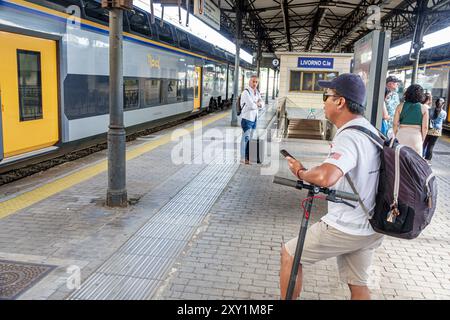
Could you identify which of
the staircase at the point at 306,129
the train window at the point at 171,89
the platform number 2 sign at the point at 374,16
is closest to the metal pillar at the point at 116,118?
the train window at the point at 171,89

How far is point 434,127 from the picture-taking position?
9.38 meters

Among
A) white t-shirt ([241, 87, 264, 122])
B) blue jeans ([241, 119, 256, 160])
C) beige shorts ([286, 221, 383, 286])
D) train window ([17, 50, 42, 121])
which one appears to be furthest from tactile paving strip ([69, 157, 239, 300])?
train window ([17, 50, 42, 121])

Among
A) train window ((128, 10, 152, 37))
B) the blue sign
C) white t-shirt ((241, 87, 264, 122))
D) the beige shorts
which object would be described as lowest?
the beige shorts

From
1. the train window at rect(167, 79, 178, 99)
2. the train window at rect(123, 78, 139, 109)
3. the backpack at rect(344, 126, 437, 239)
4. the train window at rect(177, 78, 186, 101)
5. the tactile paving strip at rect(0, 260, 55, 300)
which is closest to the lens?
the backpack at rect(344, 126, 437, 239)

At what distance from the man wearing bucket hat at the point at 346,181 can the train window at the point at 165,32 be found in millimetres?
10099

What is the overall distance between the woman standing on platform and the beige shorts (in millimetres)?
3925

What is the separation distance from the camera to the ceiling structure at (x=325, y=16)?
1616 centimetres

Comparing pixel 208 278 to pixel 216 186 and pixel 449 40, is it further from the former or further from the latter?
pixel 449 40

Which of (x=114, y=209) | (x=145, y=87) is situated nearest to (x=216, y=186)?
(x=114, y=209)

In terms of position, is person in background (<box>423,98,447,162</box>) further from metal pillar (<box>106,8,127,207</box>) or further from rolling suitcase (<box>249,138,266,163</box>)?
metal pillar (<box>106,8,127,207</box>)

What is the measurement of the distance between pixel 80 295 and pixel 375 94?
3.98m

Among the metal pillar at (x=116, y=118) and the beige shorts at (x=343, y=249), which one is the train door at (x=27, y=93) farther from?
the beige shorts at (x=343, y=249)

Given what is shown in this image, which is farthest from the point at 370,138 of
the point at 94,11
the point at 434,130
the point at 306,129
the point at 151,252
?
the point at 306,129

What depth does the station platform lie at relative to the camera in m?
3.38
